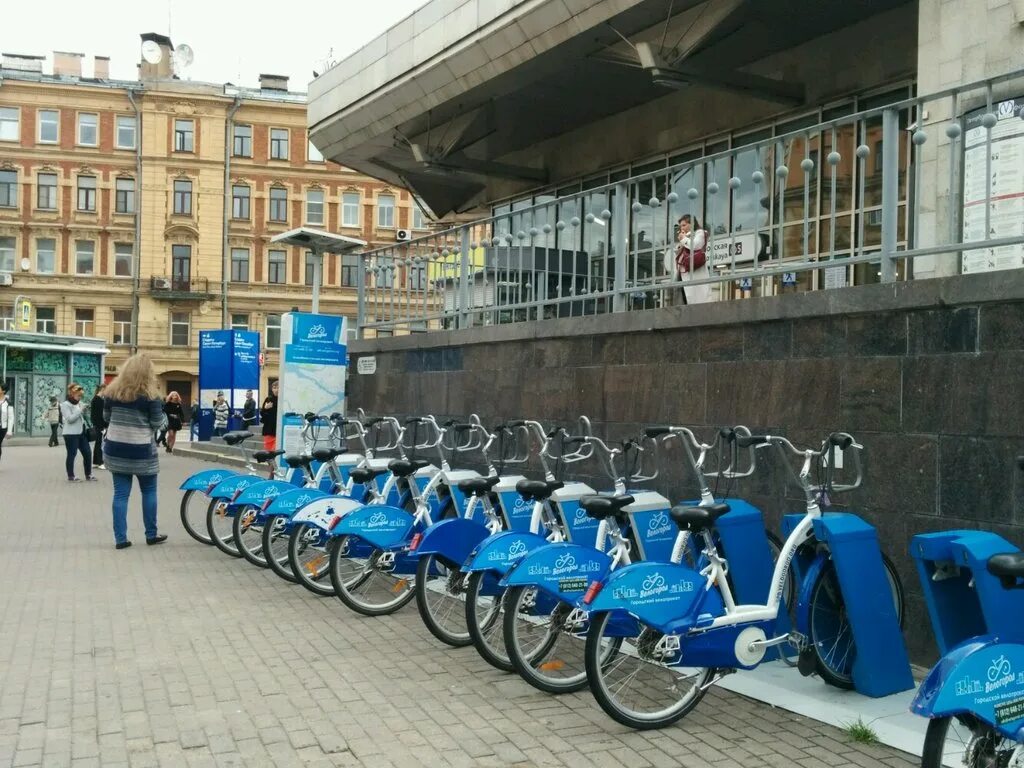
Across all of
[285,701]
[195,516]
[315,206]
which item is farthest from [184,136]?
[285,701]

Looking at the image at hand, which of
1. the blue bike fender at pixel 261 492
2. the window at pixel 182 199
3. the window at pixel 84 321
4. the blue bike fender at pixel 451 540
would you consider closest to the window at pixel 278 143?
the window at pixel 182 199

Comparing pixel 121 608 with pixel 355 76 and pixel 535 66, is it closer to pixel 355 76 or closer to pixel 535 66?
pixel 535 66

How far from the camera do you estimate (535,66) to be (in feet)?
42.2

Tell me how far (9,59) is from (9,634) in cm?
5780

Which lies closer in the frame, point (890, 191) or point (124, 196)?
point (890, 191)

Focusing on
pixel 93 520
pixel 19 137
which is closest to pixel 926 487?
pixel 93 520

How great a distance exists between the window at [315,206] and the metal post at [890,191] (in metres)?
51.9

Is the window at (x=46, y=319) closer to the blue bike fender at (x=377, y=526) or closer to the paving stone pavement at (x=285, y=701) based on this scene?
the paving stone pavement at (x=285, y=701)

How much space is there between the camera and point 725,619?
489 centimetres

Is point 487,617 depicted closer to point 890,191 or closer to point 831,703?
point 831,703

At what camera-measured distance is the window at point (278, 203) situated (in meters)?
56.4

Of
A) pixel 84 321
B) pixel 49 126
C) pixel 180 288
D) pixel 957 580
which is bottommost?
pixel 957 580

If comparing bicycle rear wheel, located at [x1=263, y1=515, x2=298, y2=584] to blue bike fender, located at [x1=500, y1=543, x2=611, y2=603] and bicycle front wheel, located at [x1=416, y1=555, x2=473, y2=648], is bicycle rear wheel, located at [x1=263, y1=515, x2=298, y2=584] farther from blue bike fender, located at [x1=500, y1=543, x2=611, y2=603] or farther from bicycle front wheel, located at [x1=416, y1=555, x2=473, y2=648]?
blue bike fender, located at [x1=500, y1=543, x2=611, y2=603]

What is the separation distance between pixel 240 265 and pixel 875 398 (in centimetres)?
Answer: 5259
